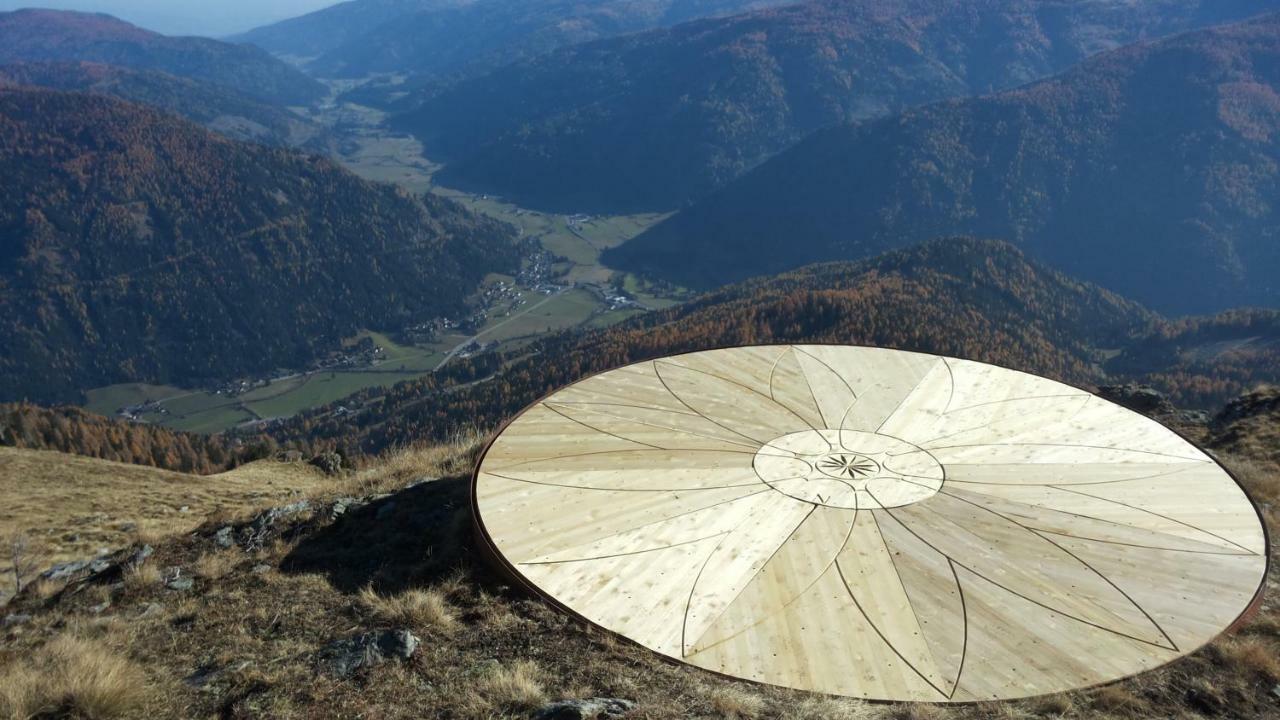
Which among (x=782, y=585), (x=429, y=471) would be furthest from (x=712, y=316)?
(x=782, y=585)

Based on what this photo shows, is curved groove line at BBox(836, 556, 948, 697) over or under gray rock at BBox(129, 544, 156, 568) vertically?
under

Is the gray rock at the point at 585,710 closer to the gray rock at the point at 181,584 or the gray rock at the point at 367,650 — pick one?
the gray rock at the point at 367,650

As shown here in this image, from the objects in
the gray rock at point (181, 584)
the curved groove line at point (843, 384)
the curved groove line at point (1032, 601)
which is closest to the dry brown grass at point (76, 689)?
the gray rock at point (181, 584)

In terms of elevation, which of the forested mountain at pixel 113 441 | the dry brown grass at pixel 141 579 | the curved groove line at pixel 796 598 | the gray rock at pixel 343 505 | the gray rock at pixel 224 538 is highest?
→ the dry brown grass at pixel 141 579

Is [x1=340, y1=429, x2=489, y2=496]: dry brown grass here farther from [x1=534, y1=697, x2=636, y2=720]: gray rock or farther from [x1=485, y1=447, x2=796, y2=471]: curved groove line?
[x1=534, y1=697, x2=636, y2=720]: gray rock

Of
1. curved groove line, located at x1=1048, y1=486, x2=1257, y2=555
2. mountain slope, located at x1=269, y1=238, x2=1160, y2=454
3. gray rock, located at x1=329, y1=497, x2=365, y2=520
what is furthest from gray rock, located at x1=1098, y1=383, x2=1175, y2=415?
mountain slope, located at x1=269, y1=238, x2=1160, y2=454

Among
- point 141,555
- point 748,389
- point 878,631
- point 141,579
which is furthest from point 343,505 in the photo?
point 878,631

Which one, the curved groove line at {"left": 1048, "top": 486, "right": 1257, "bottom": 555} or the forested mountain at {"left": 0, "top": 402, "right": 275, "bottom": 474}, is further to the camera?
the forested mountain at {"left": 0, "top": 402, "right": 275, "bottom": 474}
